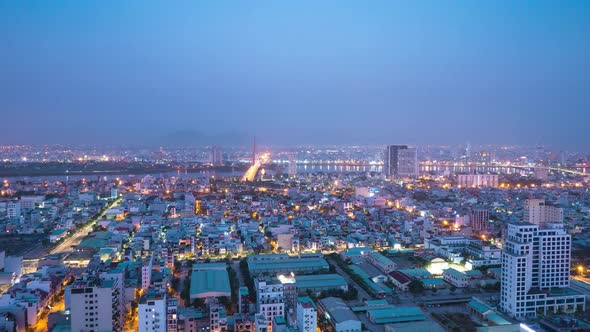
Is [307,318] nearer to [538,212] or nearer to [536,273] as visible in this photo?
[536,273]

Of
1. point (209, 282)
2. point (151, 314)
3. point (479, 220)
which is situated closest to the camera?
point (151, 314)

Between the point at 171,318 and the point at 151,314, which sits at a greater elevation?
the point at 151,314

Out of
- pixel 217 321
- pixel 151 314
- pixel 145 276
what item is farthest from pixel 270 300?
pixel 145 276

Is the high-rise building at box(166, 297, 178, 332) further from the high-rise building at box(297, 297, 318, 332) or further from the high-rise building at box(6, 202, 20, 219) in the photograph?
the high-rise building at box(6, 202, 20, 219)

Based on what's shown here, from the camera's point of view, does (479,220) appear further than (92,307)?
Yes

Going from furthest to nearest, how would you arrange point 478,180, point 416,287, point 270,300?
point 478,180
point 416,287
point 270,300

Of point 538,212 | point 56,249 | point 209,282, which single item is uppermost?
point 538,212

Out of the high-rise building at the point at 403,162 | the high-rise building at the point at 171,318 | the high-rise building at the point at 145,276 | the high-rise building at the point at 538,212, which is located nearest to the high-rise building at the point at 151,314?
the high-rise building at the point at 171,318

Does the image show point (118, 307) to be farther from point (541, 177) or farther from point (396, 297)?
point (541, 177)
